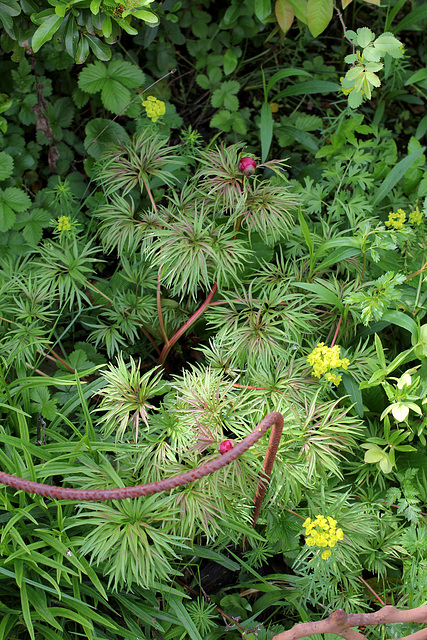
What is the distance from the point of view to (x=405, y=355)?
1.73 meters

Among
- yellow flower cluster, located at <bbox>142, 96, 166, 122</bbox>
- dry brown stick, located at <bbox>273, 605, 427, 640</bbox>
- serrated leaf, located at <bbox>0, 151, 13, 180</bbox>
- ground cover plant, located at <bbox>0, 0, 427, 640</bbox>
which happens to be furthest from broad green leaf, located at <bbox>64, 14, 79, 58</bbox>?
dry brown stick, located at <bbox>273, 605, 427, 640</bbox>

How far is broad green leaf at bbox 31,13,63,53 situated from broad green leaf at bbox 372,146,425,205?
1488 millimetres

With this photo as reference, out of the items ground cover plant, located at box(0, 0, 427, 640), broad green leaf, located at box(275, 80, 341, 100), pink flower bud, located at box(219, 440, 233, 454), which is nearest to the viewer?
pink flower bud, located at box(219, 440, 233, 454)

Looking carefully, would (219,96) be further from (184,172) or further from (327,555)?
(327,555)

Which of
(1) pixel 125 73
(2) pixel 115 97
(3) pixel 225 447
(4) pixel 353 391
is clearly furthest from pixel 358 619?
(1) pixel 125 73

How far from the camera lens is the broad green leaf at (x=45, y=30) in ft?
5.43

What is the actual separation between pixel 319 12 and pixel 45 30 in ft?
3.56

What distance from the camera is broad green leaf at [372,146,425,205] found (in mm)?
2326

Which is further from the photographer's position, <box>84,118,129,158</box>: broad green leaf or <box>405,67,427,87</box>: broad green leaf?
<box>405,67,427,87</box>: broad green leaf

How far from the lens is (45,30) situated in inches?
66.0

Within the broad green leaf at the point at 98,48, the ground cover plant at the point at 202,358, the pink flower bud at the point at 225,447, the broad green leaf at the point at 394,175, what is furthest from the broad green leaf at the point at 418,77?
the pink flower bud at the point at 225,447

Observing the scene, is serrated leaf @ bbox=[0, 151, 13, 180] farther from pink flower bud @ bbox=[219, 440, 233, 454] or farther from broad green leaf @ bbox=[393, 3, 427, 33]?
broad green leaf @ bbox=[393, 3, 427, 33]

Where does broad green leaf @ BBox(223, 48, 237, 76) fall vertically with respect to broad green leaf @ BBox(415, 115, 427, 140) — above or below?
above

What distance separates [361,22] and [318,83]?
782 mm
